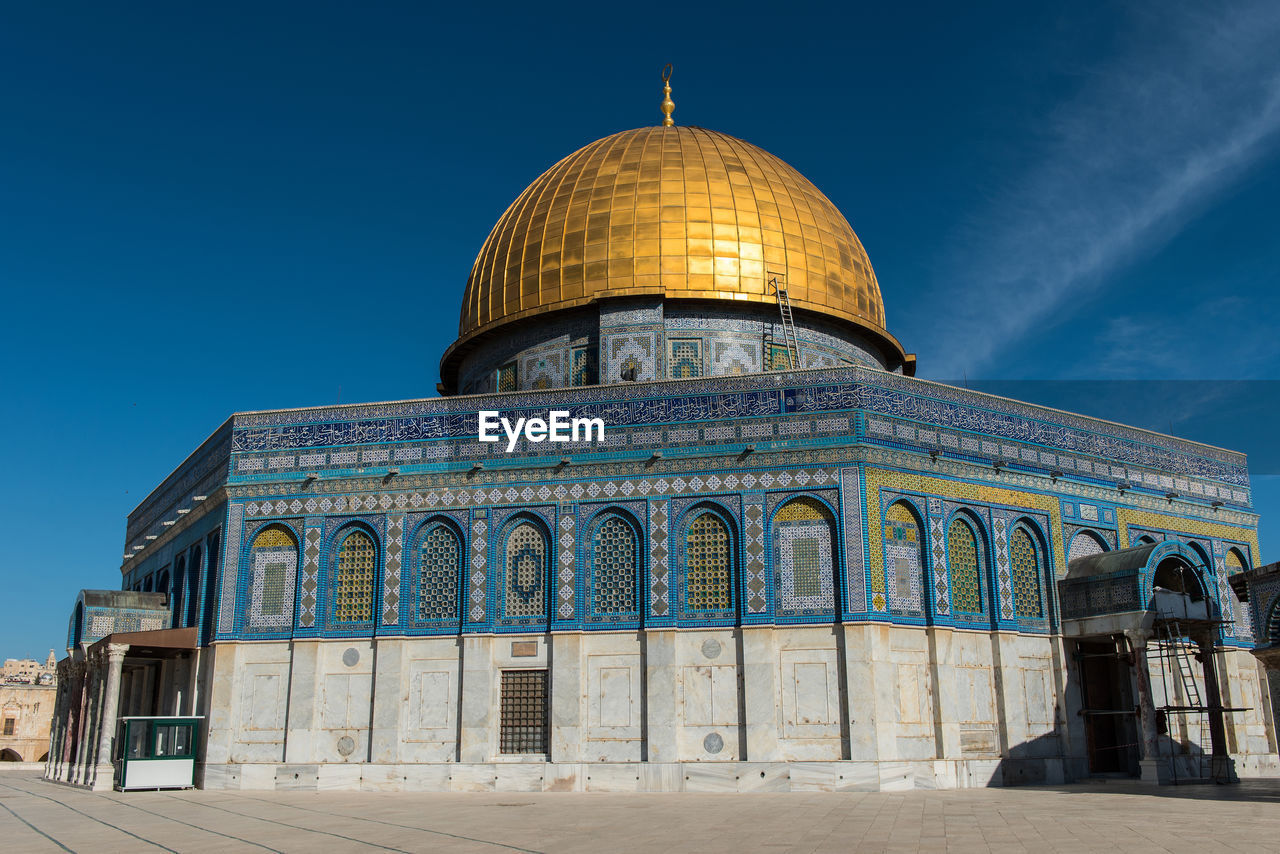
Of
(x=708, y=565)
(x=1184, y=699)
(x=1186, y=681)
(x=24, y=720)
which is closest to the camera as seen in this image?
(x=708, y=565)

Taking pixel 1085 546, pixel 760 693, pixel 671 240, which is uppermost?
pixel 671 240

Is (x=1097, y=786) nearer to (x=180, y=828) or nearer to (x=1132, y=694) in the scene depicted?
(x=1132, y=694)

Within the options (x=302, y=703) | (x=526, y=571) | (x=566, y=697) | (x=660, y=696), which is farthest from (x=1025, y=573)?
(x=302, y=703)

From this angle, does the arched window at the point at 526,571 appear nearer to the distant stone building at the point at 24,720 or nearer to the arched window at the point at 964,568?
the arched window at the point at 964,568

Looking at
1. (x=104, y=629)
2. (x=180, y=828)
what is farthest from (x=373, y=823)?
(x=104, y=629)

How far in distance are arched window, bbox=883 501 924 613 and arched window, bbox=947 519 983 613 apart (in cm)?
66

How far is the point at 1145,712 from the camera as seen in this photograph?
1731 cm

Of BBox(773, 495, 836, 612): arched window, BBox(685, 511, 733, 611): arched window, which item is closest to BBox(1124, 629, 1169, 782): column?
BBox(773, 495, 836, 612): arched window

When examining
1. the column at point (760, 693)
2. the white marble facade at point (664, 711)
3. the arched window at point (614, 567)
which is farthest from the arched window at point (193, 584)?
the column at point (760, 693)

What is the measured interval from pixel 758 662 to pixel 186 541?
11912 mm

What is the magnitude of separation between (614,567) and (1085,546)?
8.30 m

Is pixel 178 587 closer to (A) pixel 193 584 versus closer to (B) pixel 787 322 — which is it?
(A) pixel 193 584

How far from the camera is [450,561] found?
747 inches

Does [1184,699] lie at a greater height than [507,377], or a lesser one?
lesser
